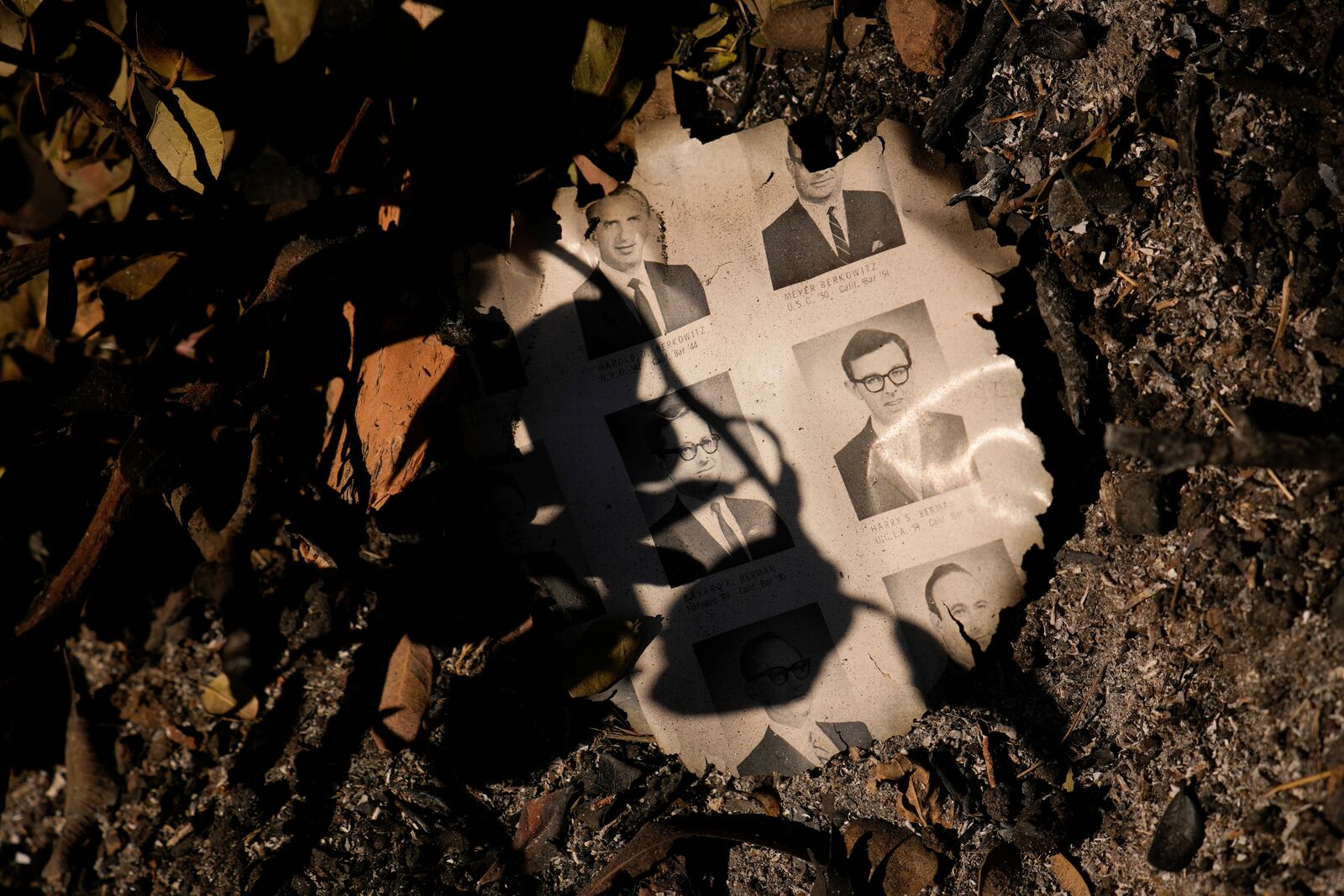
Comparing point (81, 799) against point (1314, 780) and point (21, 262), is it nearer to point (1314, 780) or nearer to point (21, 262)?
point (21, 262)

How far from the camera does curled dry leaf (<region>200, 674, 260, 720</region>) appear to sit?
1.13 meters

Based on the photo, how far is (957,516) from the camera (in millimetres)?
998

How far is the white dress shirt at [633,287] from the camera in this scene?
1.06 m

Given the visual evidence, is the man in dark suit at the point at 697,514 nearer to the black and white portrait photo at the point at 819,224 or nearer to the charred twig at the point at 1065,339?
the black and white portrait photo at the point at 819,224

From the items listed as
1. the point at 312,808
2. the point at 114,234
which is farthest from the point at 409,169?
the point at 312,808

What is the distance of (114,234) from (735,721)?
989 millimetres

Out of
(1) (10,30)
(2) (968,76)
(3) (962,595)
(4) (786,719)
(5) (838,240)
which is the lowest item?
(4) (786,719)

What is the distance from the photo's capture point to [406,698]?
107 cm

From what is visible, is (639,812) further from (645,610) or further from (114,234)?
(114,234)

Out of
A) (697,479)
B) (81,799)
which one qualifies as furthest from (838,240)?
(81,799)

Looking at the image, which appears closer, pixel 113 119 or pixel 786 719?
pixel 113 119

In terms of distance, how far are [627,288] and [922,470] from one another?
46 cm

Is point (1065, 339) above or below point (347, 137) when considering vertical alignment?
below

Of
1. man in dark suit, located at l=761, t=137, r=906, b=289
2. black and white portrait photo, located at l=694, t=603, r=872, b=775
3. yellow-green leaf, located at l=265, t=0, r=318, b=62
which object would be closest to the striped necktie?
man in dark suit, located at l=761, t=137, r=906, b=289
